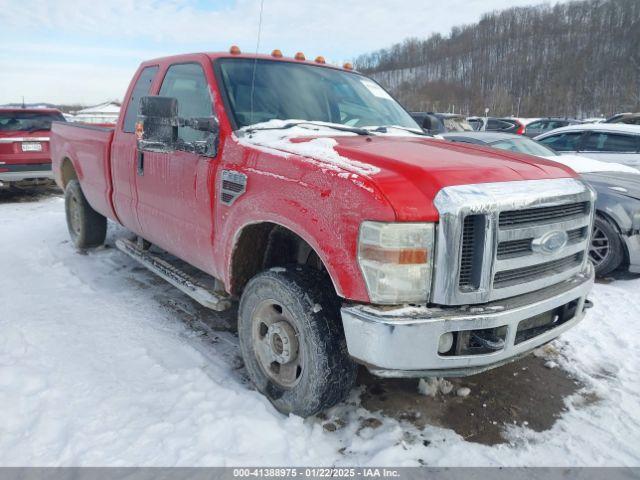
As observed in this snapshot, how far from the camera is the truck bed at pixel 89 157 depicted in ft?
15.6

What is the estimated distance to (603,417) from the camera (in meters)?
2.88

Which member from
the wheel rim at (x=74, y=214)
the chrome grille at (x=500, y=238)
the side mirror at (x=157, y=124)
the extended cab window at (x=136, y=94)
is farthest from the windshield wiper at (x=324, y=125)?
the wheel rim at (x=74, y=214)

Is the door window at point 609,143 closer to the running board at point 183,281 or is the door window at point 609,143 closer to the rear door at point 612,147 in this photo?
the rear door at point 612,147

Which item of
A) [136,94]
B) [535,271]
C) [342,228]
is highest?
[136,94]

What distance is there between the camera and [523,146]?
7.02m

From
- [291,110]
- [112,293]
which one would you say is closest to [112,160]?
[112,293]

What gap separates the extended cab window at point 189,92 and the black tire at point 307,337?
114 centimetres

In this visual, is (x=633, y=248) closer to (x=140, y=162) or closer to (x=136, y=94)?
(x=140, y=162)

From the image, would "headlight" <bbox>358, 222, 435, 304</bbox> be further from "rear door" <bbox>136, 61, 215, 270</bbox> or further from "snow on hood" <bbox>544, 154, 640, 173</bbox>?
"snow on hood" <bbox>544, 154, 640, 173</bbox>

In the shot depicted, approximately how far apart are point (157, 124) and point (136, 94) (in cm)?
125

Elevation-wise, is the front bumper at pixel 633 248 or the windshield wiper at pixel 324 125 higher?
the windshield wiper at pixel 324 125

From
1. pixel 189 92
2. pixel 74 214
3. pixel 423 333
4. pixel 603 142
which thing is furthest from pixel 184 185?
pixel 603 142

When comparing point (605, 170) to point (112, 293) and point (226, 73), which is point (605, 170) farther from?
point (112, 293)

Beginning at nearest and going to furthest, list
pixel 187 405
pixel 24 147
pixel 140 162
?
1. pixel 187 405
2. pixel 140 162
3. pixel 24 147
